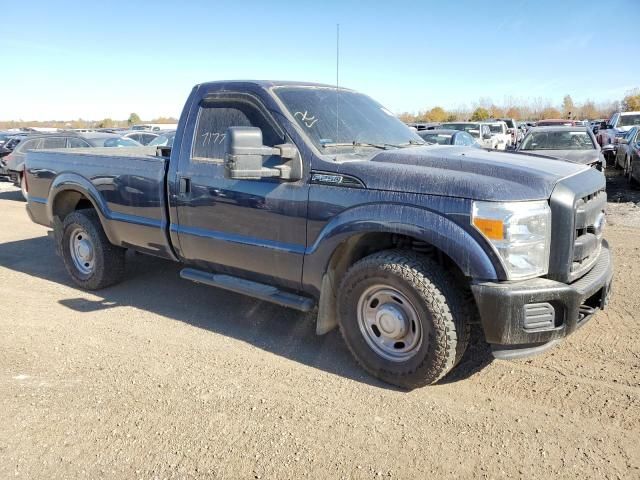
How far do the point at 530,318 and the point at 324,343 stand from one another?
5.77 feet

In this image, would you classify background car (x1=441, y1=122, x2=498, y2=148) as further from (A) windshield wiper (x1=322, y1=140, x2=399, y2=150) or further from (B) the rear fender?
(B) the rear fender

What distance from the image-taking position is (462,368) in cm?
388

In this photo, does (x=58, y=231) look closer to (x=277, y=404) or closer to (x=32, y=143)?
(x=277, y=404)

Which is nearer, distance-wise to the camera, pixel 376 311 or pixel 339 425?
pixel 339 425

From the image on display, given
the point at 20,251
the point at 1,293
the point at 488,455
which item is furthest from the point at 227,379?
the point at 20,251

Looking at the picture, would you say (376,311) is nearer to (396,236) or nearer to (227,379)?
(396,236)

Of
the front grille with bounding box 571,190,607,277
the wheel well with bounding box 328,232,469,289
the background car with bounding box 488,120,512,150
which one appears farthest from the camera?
the background car with bounding box 488,120,512,150

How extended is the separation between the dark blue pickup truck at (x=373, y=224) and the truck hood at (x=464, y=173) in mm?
11

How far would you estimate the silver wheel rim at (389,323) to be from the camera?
353cm

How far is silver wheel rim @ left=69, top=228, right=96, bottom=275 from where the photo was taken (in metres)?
5.72

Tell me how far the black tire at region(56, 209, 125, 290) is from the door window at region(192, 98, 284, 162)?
1780 millimetres

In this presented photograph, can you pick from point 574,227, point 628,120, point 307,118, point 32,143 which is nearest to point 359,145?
point 307,118

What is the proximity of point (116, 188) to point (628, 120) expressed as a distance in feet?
66.6

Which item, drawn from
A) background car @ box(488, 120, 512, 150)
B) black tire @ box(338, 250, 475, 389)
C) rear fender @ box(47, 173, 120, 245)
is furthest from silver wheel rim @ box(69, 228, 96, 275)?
background car @ box(488, 120, 512, 150)
